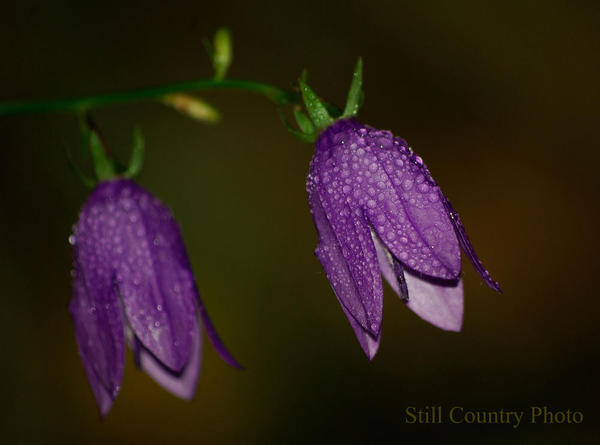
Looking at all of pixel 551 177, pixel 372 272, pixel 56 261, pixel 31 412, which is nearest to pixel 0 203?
pixel 56 261

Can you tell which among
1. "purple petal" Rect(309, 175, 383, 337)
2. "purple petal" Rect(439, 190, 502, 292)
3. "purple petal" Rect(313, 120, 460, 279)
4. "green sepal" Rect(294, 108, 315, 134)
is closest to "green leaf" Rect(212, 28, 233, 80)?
"green sepal" Rect(294, 108, 315, 134)

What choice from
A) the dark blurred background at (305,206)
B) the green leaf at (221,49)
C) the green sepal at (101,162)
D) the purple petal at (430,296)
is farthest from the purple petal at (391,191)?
the dark blurred background at (305,206)

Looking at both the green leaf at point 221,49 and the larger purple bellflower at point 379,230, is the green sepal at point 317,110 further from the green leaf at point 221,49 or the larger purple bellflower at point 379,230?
the green leaf at point 221,49

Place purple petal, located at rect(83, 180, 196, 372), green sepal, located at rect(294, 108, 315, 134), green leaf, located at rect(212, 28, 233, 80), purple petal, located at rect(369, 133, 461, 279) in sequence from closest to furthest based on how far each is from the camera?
purple petal, located at rect(369, 133, 461, 279)
purple petal, located at rect(83, 180, 196, 372)
green sepal, located at rect(294, 108, 315, 134)
green leaf, located at rect(212, 28, 233, 80)

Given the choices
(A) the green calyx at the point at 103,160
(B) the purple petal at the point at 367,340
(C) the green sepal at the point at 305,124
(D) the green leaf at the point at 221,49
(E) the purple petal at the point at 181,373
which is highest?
(D) the green leaf at the point at 221,49

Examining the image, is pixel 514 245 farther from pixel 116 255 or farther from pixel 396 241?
pixel 116 255

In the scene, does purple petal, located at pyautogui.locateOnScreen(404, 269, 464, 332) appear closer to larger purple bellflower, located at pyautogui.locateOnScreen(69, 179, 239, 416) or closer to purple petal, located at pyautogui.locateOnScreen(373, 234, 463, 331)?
purple petal, located at pyautogui.locateOnScreen(373, 234, 463, 331)
